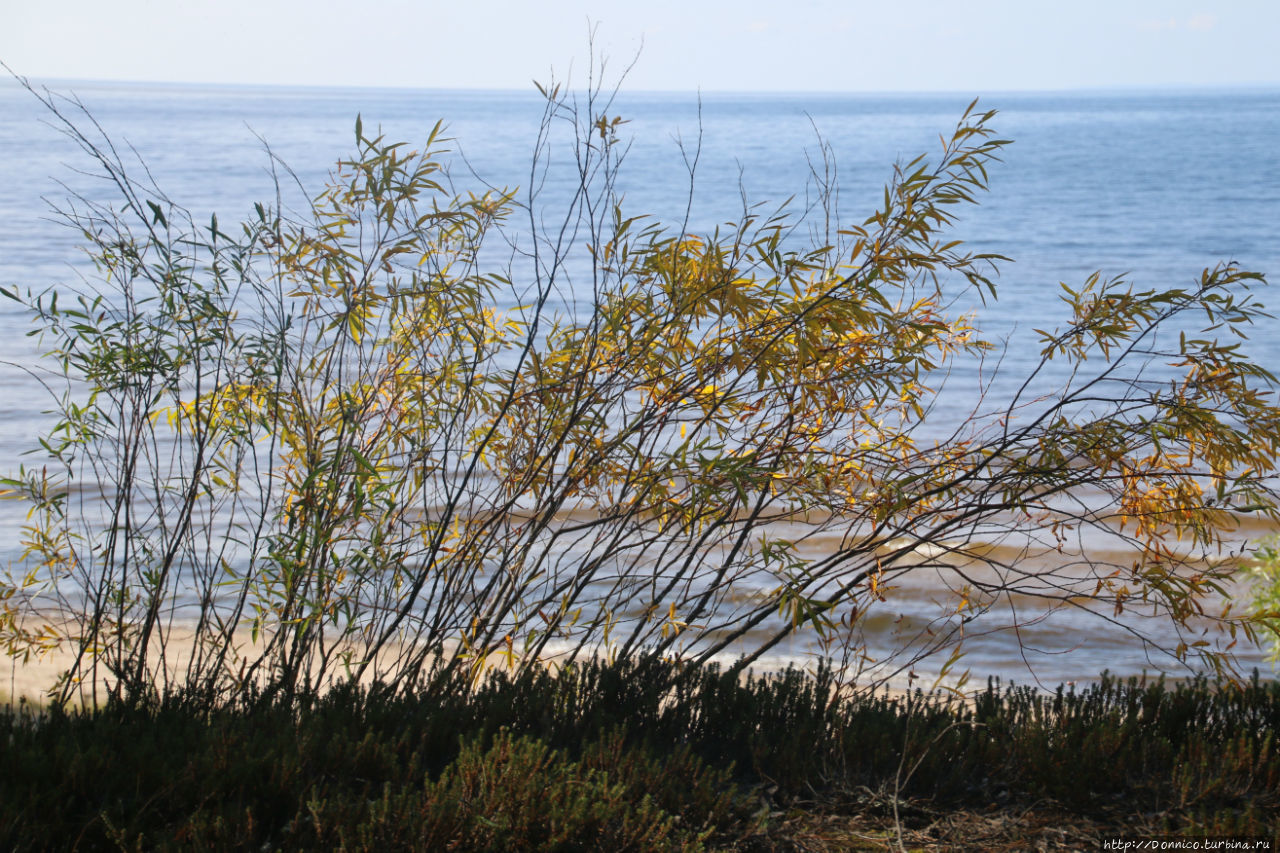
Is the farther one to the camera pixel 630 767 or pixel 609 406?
pixel 609 406

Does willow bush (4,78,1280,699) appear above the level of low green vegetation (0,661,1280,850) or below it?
above

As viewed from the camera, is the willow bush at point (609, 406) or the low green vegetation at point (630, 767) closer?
the low green vegetation at point (630, 767)

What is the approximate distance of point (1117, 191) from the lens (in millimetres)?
41688

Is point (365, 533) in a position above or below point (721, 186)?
below

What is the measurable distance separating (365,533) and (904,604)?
392 centimetres

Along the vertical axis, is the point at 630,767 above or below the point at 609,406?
below

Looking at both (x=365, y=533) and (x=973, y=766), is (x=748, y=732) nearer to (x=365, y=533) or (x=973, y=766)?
(x=973, y=766)

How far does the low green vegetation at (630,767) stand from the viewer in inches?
98.7

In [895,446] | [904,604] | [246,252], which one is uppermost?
[246,252]

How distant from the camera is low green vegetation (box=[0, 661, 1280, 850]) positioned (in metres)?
2.51

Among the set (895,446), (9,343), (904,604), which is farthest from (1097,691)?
(9,343)

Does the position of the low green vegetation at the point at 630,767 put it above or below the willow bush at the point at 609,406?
below

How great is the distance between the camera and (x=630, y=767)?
2.94 m

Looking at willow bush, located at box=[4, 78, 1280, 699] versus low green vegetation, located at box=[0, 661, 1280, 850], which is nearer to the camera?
low green vegetation, located at box=[0, 661, 1280, 850]
